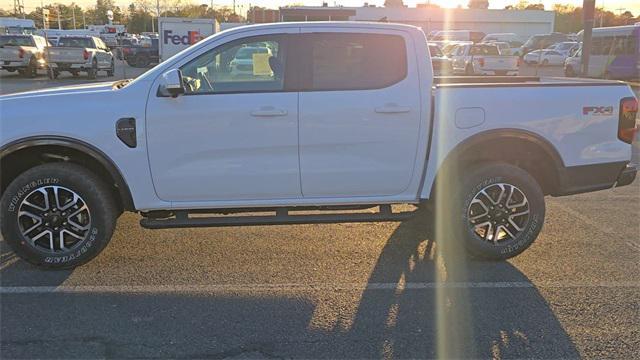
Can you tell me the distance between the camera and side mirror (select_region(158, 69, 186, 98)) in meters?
3.96

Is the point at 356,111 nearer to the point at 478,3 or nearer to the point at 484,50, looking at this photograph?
the point at 484,50

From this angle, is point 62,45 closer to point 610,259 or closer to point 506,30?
point 610,259

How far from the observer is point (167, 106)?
4102 millimetres

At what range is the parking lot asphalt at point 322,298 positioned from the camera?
3.29m

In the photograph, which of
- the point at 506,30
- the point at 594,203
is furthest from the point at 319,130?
the point at 506,30

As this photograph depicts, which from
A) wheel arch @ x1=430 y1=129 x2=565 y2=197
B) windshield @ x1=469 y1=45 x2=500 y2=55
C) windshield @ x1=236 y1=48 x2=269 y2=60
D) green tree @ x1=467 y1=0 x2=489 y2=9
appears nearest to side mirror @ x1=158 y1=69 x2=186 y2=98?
windshield @ x1=236 y1=48 x2=269 y2=60

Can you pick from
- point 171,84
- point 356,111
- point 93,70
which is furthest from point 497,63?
point 171,84

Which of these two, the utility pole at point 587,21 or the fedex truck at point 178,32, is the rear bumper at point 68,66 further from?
the utility pole at point 587,21

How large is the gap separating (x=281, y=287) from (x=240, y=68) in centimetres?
174

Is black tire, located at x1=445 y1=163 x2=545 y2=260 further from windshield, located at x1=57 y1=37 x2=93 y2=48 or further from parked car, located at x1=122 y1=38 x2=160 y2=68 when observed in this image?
parked car, located at x1=122 y1=38 x2=160 y2=68

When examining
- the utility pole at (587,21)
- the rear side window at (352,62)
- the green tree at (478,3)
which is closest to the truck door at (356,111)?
the rear side window at (352,62)

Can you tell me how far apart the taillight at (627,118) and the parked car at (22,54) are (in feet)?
77.8

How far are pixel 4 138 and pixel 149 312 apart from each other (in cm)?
172

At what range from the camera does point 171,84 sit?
13.0 feet
